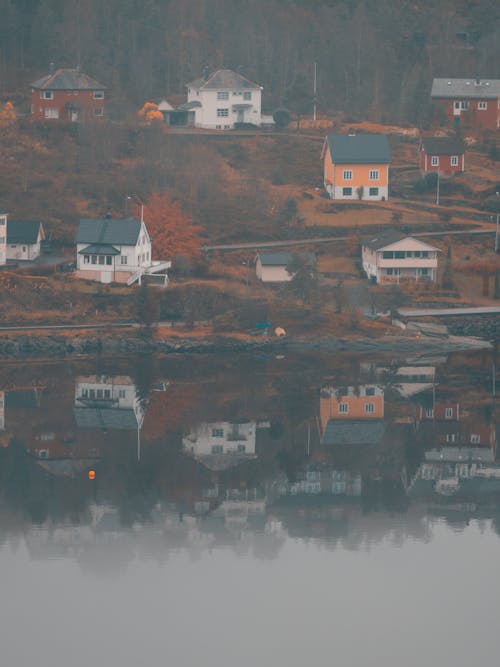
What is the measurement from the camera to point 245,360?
38625 millimetres

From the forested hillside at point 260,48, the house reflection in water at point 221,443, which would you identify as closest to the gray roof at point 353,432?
the house reflection in water at point 221,443

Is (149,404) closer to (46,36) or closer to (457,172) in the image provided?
(457,172)

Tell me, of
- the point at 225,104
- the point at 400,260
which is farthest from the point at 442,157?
the point at 225,104

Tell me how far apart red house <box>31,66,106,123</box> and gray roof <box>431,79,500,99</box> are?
11.6 m

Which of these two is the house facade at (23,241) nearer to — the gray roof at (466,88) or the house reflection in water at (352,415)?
the house reflection in water at (352,415)

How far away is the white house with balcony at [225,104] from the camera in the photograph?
5350 cm

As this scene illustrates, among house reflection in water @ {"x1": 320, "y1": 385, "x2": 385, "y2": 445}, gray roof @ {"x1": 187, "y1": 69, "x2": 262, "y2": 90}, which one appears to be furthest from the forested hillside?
house reflection in water @ {"x1": 320, "y1": 385, "x2": 385, "y2": 445}

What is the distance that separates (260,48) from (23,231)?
18638 mm

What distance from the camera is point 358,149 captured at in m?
48.6

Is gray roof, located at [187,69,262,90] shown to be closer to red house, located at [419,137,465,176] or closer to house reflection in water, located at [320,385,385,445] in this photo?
red house, located at [419,137,465,176]

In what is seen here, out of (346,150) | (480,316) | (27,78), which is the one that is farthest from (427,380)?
(27,78)

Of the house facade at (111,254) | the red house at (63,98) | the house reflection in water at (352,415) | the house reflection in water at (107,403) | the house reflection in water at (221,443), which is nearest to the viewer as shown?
the house reflection in water at (221,443)

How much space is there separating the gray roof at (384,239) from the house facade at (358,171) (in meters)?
3.93

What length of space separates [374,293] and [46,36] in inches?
811
